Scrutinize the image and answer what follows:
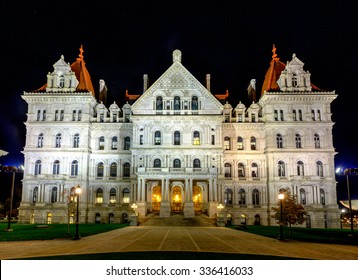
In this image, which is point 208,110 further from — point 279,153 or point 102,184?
point 102,184

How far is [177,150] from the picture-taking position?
5403cm

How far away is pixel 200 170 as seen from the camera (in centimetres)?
5250

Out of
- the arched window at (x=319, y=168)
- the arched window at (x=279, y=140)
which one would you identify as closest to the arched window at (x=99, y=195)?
the arched window at (x=279, y=140)

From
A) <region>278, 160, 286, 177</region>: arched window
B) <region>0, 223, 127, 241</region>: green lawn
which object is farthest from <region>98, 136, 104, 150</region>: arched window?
<region>278, 160, 286, 177</region>: arched window

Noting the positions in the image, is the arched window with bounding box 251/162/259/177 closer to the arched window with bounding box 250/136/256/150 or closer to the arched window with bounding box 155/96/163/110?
the arched window with bounding box 250/136/256/150

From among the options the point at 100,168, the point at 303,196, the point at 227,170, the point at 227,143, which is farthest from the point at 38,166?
the point at 303,196

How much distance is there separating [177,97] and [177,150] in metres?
8.23

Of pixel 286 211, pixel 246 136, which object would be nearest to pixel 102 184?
pixel 246 136

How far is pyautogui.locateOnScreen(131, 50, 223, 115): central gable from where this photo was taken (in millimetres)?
55312

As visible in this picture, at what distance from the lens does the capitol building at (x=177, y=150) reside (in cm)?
5353

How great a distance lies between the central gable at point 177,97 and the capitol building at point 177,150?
6.0 inches

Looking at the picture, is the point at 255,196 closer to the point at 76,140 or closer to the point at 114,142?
the point at 114,142

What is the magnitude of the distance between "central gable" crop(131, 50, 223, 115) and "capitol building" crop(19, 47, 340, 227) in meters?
0.15

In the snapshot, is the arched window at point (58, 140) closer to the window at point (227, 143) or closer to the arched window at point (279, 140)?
the window at point (227, 143)
